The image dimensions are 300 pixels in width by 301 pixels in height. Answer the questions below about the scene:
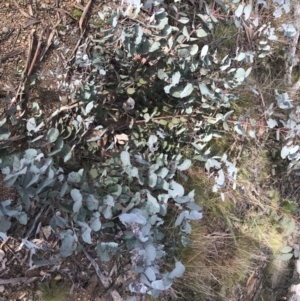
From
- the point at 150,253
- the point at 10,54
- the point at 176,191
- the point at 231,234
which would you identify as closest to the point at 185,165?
the point at 176,191

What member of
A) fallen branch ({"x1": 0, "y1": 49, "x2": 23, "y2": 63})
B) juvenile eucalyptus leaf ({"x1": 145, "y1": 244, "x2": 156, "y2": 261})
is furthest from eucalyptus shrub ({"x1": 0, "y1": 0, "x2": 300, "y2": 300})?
fallen branch ({"x1": 0, "y1": 49, "x2": 23, "y2": 63})

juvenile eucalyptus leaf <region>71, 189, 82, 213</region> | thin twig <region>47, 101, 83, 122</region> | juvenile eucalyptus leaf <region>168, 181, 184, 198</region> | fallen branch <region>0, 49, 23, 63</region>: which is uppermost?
fallen branch <region>0, 49, 23, 63</region>

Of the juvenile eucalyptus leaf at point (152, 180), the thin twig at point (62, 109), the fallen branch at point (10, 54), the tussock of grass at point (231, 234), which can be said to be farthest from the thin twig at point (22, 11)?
the tussock of grass at point (231, 234)

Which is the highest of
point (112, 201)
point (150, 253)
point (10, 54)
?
point (10, 54)

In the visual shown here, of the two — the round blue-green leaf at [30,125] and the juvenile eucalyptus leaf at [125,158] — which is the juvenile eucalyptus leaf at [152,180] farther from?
the round blue-green leaf at [30,125]

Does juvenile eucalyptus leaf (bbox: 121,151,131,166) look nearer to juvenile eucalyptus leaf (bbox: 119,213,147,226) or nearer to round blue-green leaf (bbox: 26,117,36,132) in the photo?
juvenile eucalyptus leaf (bbox: 119,213,147,226)

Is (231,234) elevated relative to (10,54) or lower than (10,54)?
lower

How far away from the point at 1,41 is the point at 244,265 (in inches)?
57.1

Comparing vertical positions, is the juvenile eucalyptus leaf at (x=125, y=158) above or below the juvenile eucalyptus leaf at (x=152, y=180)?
above

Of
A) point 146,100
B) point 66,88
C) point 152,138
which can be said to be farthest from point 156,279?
point 66,88

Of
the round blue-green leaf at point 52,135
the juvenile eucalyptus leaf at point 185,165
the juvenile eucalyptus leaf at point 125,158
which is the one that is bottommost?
the juvenile eucalyptus leaf at point 185,165

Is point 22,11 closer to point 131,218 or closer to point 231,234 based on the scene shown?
point 131,218

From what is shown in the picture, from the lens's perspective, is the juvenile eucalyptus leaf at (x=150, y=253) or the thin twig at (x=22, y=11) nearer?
the juvenile eucalyptus leaf at (x=150, y=253)

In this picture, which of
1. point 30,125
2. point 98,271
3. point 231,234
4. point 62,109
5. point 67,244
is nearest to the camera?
point 67,244
